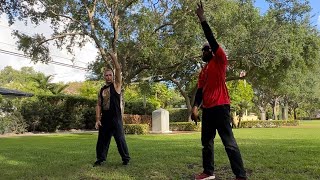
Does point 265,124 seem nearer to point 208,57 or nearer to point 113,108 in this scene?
point 113,108

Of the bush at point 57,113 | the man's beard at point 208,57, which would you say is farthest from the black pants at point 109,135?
the bush at point 57,113

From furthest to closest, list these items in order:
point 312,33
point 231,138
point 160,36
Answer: point 312,33 < point 160,36 < point 231,138

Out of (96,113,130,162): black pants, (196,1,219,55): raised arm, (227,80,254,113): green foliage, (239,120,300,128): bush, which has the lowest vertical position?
(96,113,130,162): black pants

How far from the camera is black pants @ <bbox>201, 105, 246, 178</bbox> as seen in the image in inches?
182

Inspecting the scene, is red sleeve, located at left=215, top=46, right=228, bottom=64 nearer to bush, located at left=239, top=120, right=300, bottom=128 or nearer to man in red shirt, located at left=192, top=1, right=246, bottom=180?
man in red shirt, located at left=192, top=1, right=246, bottom=180

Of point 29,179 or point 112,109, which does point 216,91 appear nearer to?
point 112,109

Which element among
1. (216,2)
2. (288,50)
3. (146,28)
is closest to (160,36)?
(146,28)

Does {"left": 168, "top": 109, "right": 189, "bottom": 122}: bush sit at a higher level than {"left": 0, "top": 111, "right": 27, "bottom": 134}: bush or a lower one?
higher

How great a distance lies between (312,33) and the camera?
29000 millimetres

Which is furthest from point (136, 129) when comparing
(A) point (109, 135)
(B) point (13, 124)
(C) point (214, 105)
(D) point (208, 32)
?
(D) point (208, 32)

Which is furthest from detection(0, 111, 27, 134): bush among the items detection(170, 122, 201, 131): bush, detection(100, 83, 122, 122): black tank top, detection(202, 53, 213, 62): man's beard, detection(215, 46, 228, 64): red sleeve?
detection(215, 46, 228, 64): red sleeve

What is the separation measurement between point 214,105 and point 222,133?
1.19 ft

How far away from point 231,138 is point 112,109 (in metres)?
2.41

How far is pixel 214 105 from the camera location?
4699 mm
